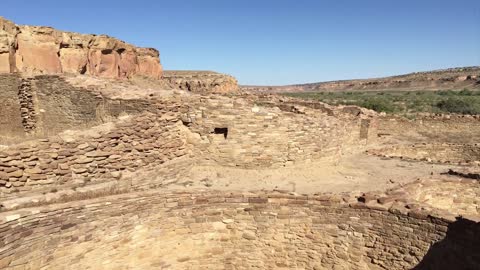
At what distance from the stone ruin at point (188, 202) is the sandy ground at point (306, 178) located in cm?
19

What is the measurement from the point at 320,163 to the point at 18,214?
21.8 ft

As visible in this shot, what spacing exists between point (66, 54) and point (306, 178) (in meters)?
15.1

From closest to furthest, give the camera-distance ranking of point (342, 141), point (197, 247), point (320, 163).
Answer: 1. point (197, 247)
2. point (320, 163)
3. point (342, 141)

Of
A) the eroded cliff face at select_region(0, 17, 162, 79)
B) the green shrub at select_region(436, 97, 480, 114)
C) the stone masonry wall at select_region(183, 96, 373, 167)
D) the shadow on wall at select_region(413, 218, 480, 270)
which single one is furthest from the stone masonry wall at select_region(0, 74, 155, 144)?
the green shrub at select_region(436, 97, 480, 114)

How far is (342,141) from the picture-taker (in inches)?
437

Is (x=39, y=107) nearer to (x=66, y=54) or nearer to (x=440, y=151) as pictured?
(x=66, y=54)

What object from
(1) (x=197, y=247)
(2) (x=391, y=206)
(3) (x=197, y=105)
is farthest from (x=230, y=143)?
(2) (x=391, y=206)

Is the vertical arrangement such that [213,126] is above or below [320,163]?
above

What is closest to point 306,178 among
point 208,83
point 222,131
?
point 222,131

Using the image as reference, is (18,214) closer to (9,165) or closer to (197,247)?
(9,165)

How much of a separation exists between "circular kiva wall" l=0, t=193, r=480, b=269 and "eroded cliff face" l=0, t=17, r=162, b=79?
269 inches

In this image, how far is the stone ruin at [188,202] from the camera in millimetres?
5652

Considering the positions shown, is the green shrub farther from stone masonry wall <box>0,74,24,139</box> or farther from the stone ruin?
stone masonry wall <box>0,74,24,139</box>

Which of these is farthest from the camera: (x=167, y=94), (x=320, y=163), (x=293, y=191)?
(x=320, y=163)
